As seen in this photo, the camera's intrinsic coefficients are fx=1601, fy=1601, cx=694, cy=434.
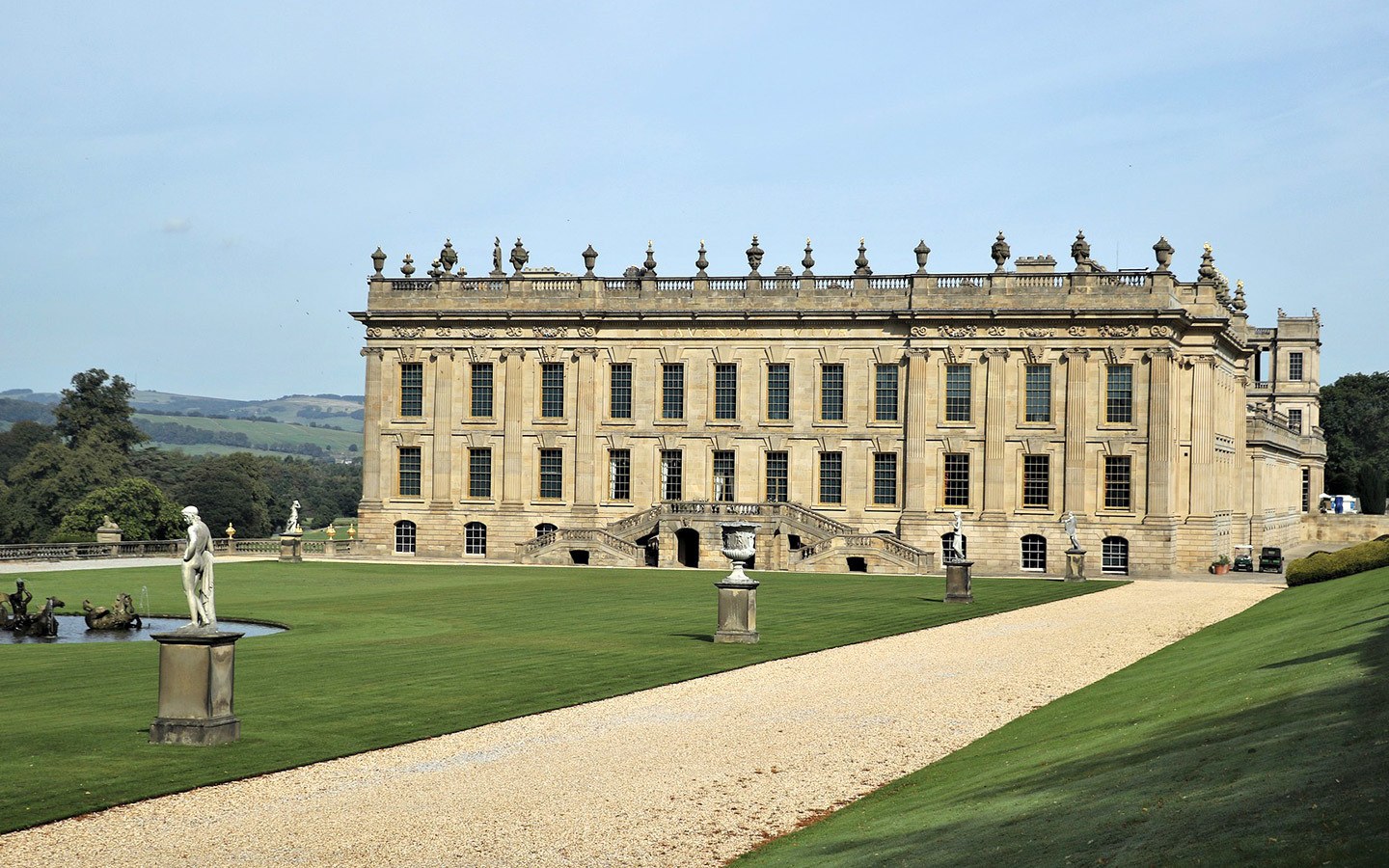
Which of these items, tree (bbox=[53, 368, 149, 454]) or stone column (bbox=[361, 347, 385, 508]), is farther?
tree (bbox=[53, 368, 149, 454])

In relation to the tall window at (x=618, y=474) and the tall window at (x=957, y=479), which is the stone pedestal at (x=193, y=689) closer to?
the tall window at (x=957, y=479)

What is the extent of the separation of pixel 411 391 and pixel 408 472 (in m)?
Answer: 3.91

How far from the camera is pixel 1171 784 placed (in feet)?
41.1

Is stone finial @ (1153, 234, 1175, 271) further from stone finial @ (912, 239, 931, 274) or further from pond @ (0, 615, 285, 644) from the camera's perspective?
pond @ (0, 615, 285, 644)

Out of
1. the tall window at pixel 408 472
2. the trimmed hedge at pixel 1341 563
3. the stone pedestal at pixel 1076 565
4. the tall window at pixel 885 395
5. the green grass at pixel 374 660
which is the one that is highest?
the tall window at pixel 885 395

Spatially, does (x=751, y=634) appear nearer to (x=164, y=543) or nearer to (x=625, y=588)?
(x=625, y=588)

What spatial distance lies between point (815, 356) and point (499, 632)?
135 feet

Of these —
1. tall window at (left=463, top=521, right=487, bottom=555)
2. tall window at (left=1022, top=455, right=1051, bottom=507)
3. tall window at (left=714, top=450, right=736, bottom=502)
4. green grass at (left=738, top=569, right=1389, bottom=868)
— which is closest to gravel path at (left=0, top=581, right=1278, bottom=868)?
green grass at (left=738, top=569, right=1389, bottom=868)

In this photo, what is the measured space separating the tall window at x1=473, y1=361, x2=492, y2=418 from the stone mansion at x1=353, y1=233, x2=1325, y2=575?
10 cm

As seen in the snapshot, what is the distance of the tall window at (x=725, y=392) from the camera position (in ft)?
241

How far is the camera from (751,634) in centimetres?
3150

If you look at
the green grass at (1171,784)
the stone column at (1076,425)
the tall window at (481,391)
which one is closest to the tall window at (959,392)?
the stone column at (1076,425)

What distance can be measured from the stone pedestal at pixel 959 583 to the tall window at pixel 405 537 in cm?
3781

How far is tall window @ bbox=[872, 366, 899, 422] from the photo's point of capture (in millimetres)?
71938
